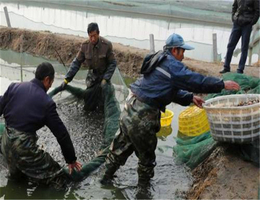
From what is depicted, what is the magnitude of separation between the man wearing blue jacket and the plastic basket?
0.98 feet

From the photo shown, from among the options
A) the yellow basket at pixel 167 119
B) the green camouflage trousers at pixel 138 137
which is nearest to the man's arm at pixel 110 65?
the yellow basket at pixel 167 119

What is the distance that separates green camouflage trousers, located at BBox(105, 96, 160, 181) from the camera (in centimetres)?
448

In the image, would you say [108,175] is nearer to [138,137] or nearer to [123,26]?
[138,137]

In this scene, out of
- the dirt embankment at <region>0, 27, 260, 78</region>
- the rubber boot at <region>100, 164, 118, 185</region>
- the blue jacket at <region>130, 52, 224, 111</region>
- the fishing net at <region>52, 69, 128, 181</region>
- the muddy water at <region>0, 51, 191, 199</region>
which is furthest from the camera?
the dirt embankment at <region>0, 27, 260, 78</region>

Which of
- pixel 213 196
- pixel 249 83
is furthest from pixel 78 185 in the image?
pixel 249 83

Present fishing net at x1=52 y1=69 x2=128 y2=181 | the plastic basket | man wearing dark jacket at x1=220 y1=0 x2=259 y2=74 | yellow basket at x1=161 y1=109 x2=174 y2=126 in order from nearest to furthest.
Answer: the plastic basket < fishing net at x1=52 y1=69 x2=128 y2=181 < yellow basket at x1=161 y1=109 x2=174 y2=126 < man wearing dark jacket at x1=220 y1=0 x2=259 y2=74

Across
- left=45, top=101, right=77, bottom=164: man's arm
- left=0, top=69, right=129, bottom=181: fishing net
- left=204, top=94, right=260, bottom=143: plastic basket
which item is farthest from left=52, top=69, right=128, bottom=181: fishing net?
left=204, top=94, right=260, bottom=143: plastic basket

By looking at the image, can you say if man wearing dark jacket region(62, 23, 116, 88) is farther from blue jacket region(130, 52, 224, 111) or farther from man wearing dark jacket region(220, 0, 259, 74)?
man wearing dark jacket region(220, 0, 259, 74)

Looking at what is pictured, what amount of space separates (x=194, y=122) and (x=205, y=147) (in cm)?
124

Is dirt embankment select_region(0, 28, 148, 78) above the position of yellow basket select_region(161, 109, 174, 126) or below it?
above

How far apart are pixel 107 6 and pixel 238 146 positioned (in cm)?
2102

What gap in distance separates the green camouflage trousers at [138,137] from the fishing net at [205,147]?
924 millimetres

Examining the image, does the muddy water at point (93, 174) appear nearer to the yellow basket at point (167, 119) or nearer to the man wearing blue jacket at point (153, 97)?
A: the yellow basket at point (167, 119)

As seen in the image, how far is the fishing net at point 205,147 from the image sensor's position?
456cm
